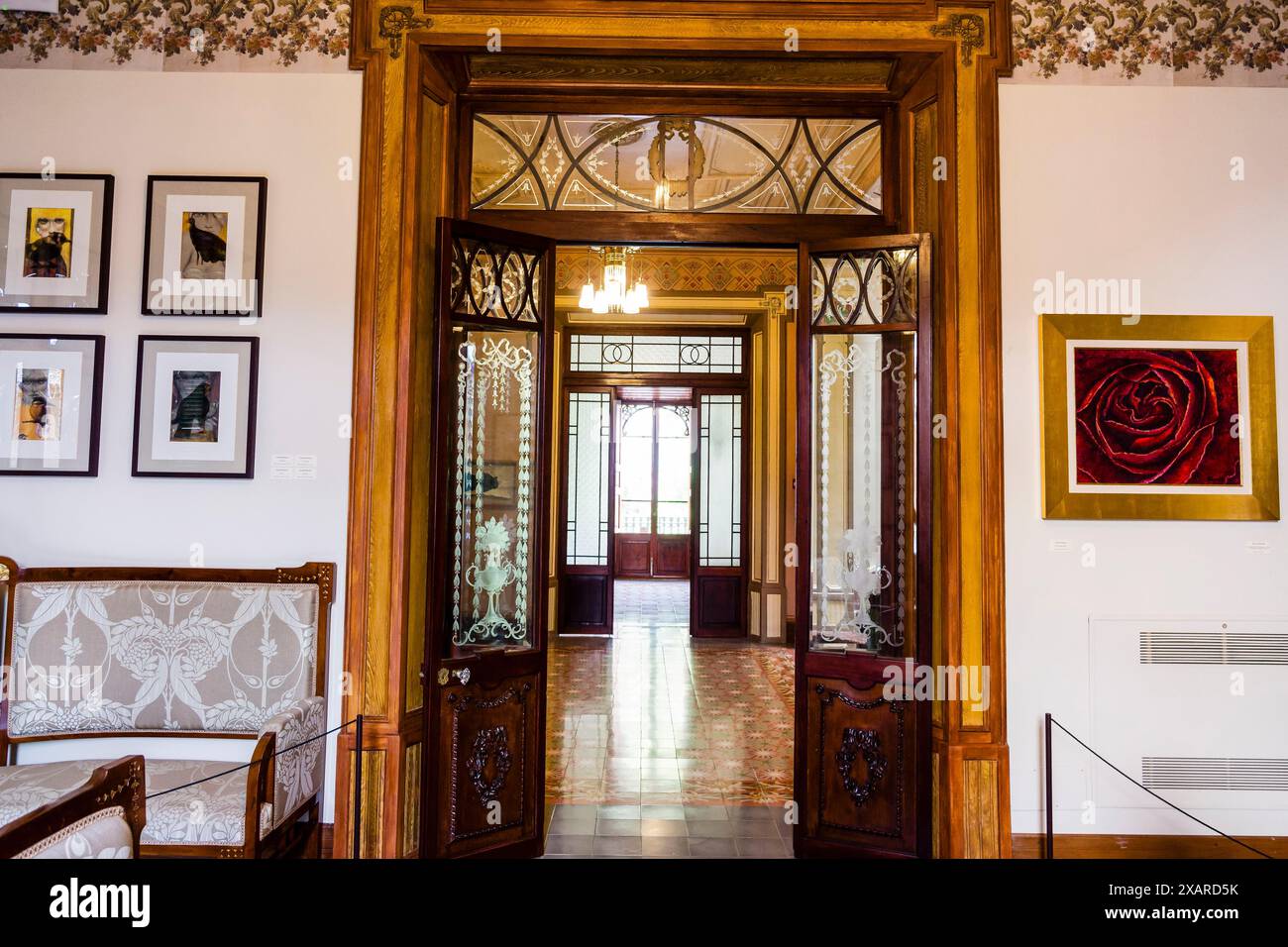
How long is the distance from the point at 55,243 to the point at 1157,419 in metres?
4.78

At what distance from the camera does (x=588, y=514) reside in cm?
927

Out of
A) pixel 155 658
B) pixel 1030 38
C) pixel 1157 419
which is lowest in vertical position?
pixel 155 658

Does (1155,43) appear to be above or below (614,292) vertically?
above

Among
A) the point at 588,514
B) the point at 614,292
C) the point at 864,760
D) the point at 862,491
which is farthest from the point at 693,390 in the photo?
the point at 864,760

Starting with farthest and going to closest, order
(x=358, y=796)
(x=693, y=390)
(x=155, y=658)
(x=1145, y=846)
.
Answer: (x=693, y=390), (x=1145, y=846), (x=155, y=658), (x=358, y=796)

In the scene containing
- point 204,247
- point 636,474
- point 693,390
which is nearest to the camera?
point 204,247

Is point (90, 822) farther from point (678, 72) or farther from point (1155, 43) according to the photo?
point (1155, 43)

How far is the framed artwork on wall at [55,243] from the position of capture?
10.7 feet

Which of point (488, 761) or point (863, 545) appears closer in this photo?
point (488, 761)

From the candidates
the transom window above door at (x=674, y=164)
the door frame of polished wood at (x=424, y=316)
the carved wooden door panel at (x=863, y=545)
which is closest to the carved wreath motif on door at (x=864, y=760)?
the carved wooden door panel at (x=863, y=545)

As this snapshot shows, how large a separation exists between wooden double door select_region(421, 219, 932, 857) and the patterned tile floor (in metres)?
0.43

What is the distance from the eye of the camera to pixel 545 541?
134 inches

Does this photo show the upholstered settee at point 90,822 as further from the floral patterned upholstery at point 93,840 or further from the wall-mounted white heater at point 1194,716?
the wall-mounted white heater at point 1194,716

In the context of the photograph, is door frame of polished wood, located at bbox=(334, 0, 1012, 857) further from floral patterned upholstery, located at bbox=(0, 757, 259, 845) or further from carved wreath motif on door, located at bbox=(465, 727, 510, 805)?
floral patterned upholstery, located at bbox=(0, 757, 259, 845)
